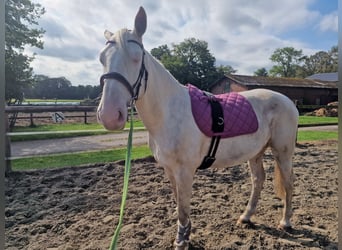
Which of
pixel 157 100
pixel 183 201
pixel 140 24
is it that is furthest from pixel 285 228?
pixel 140 24

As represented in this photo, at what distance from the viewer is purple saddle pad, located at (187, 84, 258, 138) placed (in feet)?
7.32

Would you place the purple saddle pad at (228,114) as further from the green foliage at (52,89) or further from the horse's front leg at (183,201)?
the green foliage at (52,89)

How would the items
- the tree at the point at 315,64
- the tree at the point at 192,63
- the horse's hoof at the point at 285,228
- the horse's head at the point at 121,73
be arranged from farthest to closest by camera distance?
the tree at the point at 315,64, the tree at the point at 192,63, the horse's hoof at the point at 285,228, the horse's head at the point at 121,73

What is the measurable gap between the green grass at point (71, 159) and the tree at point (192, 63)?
75.9 feet

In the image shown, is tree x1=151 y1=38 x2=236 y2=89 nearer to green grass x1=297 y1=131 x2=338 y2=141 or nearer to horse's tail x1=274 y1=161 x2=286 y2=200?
green grass x1=297 y1=131 x2=338 y2=141

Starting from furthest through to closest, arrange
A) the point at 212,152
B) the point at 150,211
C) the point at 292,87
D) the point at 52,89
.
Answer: the point at 292,87 → the point at 52,89 → the point at 150,211 → the point at 212,152

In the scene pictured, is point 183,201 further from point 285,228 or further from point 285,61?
point 285,61

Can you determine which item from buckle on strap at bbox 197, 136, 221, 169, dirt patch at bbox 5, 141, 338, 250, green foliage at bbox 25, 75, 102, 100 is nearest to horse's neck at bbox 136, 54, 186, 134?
buckle on strap at bbox 197, 136, 221, 169

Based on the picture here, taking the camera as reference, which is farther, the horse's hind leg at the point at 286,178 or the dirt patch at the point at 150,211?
the horse's hind leg at the point at 286,178

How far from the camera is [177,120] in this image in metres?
2.12

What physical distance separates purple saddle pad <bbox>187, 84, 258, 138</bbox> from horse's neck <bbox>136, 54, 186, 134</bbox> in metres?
0.18

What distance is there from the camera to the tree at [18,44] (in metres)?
10.5

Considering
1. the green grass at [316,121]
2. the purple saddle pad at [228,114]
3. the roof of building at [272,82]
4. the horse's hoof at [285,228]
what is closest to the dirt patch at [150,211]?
the horse's hoof at [285,228]

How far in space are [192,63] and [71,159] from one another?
1339 inches
